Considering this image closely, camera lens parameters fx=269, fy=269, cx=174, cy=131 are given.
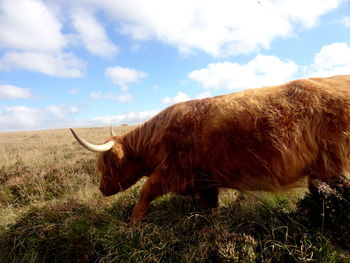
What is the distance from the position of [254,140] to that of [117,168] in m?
2.03

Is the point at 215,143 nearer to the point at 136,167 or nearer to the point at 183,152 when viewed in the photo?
the point at 183,152

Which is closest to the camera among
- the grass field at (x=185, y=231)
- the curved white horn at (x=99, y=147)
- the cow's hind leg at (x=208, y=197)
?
the grass field at (x=185, y=231)

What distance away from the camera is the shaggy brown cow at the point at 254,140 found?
2607 millimetres

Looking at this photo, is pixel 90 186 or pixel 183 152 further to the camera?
pixel 90 186

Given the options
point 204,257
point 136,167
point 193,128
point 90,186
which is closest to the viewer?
point 204,257

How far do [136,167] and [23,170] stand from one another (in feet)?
13.5

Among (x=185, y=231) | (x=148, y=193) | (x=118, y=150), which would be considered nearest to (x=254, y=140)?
(x=185, y=231)

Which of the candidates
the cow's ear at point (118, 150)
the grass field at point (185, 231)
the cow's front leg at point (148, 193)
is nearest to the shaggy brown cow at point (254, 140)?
the cow's front leg at point (148, 193)

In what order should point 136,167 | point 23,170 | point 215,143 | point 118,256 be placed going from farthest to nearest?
point 23,170 < point 136,167 < point 215,143 < point 118,256

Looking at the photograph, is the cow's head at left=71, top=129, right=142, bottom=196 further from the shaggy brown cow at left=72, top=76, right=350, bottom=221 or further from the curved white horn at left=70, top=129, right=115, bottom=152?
the shaggy brown cow at left=72, top=76, right=350, bottom=221

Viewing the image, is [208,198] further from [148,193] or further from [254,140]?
[254,140]

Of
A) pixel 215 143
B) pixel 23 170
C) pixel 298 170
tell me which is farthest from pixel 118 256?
pixel 23 170

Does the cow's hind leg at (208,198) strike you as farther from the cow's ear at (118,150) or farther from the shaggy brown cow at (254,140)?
the cow's ear at (118,150)

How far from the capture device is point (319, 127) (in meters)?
2.60
